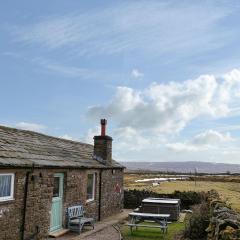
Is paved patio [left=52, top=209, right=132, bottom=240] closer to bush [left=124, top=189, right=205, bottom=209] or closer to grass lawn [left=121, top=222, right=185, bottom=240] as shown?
grass lawn [left=121, top=222, right=185, bottom=240]

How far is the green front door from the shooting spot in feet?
50.0

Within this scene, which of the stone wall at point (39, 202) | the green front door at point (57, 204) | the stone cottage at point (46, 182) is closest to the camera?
the stone wall at point (39, 202)

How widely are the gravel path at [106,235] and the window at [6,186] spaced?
12.3ft

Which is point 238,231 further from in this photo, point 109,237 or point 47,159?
point 47,159

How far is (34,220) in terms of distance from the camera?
533 inches

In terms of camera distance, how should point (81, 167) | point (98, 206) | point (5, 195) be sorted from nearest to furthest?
point (5, 195)
point (81, 167)
point (98, 206)

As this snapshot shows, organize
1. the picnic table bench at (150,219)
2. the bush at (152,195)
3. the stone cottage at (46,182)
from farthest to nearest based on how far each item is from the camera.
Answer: the bush at (152,195) → the picnic table bench at (150,219) → the stone cottage at (46,182)

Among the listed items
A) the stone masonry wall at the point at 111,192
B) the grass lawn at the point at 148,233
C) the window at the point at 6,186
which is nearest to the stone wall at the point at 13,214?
the window at the point at 6,186

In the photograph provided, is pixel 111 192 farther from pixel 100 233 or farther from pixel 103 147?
pixel 100 233

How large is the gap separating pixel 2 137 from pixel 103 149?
864 centimetres

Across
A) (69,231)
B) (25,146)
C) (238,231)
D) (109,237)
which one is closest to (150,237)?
(109,237)

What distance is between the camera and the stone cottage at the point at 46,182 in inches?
484

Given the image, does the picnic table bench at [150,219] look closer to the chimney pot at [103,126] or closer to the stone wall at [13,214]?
the stone wall at [13,214]

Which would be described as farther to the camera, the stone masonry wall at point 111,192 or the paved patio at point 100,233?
the stone masonry wall at point 111,192
